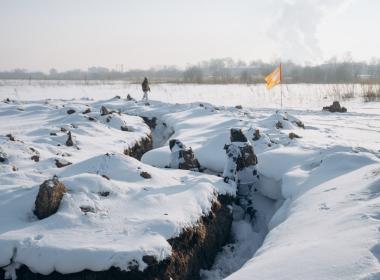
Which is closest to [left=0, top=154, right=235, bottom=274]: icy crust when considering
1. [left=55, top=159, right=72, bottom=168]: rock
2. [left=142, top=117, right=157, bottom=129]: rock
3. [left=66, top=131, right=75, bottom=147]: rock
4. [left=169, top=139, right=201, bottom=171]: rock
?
[left=55, top=159, right=72, bottom=168]: rock

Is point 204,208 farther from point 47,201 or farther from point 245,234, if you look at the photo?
point 47,201

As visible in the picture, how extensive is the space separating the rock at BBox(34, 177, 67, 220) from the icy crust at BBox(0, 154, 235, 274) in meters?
0.08

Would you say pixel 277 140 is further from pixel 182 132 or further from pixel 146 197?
pixel 146 197

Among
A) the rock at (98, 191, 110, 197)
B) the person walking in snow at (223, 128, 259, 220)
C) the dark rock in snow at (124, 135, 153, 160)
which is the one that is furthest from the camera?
the dark rock in snow at (124, 135, 153, 160)

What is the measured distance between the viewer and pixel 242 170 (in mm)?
6469

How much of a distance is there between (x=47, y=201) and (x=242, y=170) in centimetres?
323

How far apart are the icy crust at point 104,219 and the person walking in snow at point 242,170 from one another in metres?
0.59

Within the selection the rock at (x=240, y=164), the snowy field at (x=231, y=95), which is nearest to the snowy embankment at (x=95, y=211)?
the rock at (x=240, y=164)

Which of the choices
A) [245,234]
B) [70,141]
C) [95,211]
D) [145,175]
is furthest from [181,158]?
[70,141]

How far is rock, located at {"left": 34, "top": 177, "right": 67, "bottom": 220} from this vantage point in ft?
14.0

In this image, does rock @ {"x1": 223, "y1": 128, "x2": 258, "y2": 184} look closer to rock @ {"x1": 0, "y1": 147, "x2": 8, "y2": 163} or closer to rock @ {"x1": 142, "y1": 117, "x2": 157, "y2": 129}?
rock @ {"x1": 0, "y1": 147, "x2": 8, "y2": 163}

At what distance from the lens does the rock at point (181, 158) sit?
6.91m

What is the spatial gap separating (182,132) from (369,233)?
775 centimetres

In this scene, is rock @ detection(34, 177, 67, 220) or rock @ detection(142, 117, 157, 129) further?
rock @ detection(142, 117, 157, 129)
